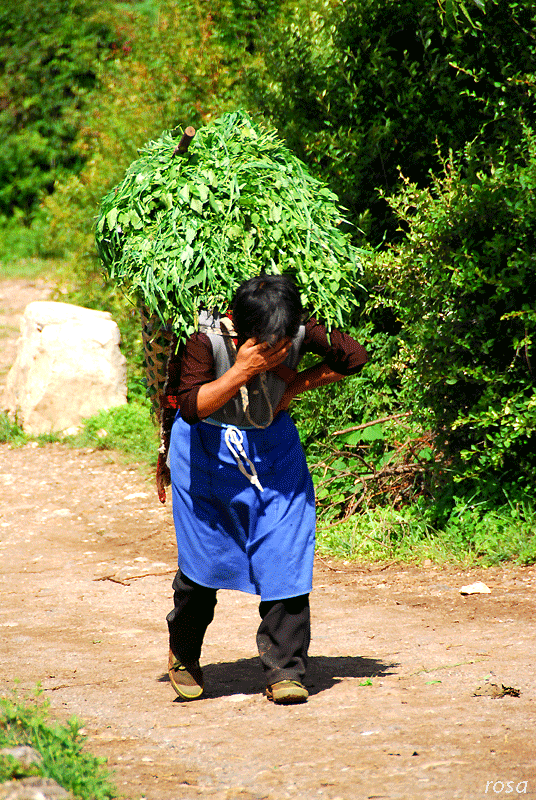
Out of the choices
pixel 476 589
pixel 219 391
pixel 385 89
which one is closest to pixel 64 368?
pixel 385 89

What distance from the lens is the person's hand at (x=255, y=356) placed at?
2.83 meters

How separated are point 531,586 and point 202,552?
91.2 inches

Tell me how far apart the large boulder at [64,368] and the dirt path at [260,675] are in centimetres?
189

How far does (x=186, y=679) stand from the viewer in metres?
3.27

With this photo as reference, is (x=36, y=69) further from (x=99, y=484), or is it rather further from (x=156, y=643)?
(x=156, y=643)

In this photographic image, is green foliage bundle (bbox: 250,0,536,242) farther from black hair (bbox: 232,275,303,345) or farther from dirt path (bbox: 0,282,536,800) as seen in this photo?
black hair (bbox: 232,275,303,345)

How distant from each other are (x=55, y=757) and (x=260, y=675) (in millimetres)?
1362

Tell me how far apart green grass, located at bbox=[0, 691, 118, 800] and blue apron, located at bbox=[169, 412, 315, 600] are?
0.74 meters

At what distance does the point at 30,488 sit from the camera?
7305mm

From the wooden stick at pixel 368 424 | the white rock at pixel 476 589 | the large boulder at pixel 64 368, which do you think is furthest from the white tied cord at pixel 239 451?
the large boulder at pixel 64 368

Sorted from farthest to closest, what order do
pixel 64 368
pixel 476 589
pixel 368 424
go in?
pixel 64 368, pixel 368 424, pixel 476 589

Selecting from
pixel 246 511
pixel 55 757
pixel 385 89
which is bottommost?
pixel 55 757

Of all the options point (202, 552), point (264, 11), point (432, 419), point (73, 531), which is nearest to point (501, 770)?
point (202, 552)

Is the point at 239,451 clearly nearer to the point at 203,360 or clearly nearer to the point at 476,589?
Answer: the point at 203,360
